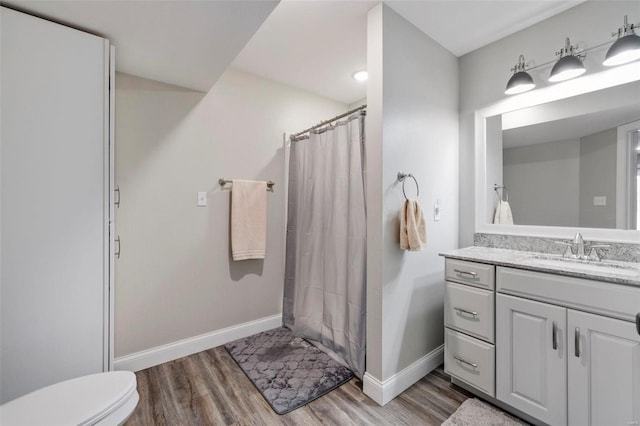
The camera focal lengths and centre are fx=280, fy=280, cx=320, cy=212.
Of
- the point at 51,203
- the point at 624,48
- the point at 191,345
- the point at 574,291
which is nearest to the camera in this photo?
the point at 51,203

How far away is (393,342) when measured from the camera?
1756mm

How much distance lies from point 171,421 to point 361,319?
1.24 m

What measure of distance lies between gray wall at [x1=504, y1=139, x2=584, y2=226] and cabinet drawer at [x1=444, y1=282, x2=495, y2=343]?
732mm

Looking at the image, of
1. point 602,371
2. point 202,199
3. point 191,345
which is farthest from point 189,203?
point 602,371

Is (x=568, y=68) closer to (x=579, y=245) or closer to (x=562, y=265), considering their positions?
(x=579, y=245)

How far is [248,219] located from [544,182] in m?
2.24

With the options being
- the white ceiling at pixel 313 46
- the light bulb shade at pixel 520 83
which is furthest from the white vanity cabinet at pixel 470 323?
the white ceiling at pixel 313 46

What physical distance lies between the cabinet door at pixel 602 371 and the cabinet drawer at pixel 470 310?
0.35 metres

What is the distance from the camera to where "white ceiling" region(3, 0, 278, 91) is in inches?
48.4

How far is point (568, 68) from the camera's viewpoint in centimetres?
164

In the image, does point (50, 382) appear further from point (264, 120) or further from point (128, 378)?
point (264, 120)

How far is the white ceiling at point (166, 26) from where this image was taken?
1.23m

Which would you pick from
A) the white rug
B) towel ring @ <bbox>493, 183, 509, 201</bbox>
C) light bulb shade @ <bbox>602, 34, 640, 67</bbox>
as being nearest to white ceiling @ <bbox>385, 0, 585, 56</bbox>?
light bulb shade @ <bbox>602, 34, 640, 67</bbox>

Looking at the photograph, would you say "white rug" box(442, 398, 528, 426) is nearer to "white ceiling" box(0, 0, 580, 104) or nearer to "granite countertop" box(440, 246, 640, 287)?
"granite countertop" box(440, 246, 640, 287)
